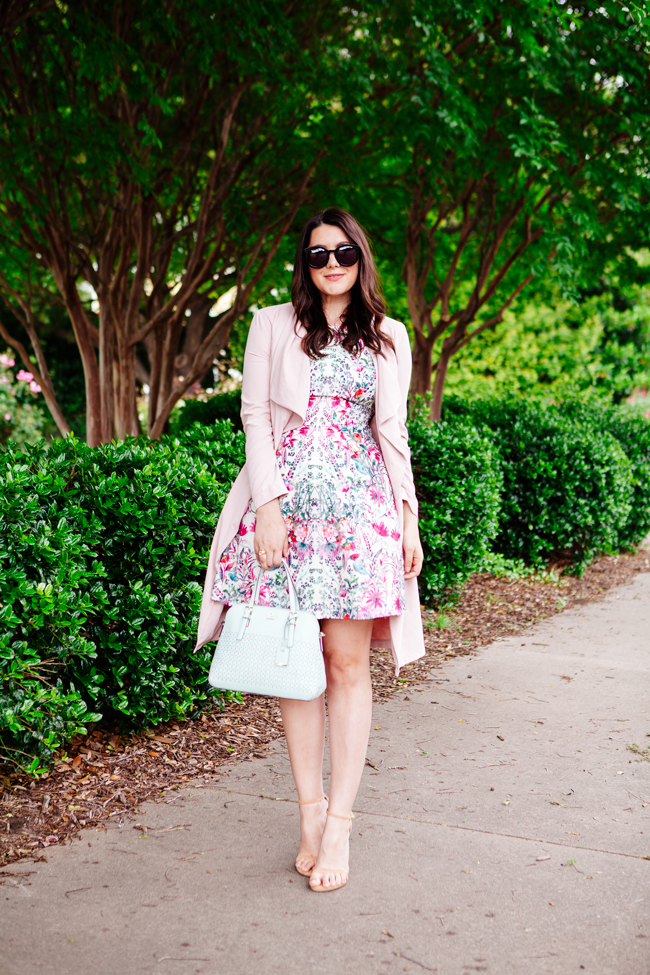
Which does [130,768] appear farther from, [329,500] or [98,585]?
[329,500]

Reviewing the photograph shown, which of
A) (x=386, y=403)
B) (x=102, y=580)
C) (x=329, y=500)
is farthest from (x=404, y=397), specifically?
(x=102, y=580)

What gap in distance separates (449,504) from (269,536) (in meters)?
3.41

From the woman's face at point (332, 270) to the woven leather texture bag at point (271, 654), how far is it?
42.1 inches

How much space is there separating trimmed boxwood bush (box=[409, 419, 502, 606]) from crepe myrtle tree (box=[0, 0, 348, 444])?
3280 millimetres

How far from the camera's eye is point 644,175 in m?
8.00

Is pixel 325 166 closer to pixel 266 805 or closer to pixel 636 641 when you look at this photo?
pixel 636 641

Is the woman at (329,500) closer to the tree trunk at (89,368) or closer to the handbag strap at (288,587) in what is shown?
the handbag strap at (288,587)

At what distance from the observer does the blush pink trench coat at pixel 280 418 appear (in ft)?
8.47

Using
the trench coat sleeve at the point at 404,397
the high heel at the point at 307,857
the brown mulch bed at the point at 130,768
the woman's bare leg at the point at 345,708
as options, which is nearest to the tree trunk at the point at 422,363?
the brown mulch bed at the point at 130,768

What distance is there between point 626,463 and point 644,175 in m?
2.93

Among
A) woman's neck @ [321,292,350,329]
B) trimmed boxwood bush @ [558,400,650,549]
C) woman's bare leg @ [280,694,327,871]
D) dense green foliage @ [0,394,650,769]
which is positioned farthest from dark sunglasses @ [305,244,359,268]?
trimmed boxwood bush @ [558,400,650,549]

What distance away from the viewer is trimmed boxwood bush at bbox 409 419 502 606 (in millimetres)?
5684

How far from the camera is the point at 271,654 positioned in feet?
7.73

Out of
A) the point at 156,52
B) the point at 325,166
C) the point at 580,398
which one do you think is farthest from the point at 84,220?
the point at 580,398
